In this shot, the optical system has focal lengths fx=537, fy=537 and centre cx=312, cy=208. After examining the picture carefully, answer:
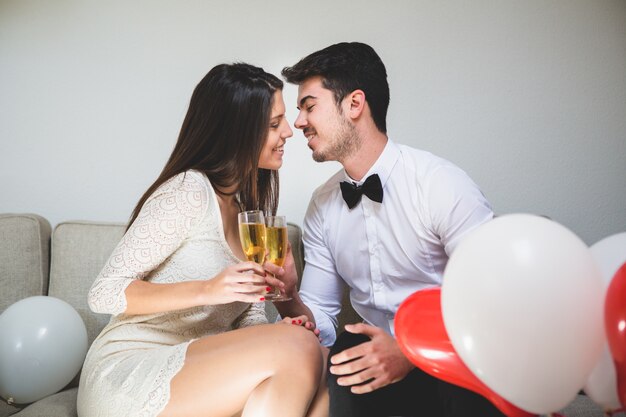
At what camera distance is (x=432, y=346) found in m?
0.99

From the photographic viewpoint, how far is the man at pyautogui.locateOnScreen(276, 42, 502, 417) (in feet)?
5.70

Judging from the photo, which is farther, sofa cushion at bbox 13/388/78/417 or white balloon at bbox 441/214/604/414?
sofa cushion at bbox 13/388/78/417

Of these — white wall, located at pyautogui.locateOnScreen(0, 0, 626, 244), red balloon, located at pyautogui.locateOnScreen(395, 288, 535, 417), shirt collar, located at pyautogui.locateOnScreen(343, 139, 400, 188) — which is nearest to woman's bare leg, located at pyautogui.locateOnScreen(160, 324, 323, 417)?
red balloon, located at pyautogui.locateOnScreen(395, 288, 535, 417)

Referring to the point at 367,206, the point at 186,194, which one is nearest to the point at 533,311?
the point at 186,194

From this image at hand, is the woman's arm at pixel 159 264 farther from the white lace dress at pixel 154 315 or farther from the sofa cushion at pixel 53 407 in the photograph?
Result: the sofa cushion at pixel 53 407

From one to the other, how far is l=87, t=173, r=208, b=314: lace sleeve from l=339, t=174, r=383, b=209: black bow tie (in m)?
0.54

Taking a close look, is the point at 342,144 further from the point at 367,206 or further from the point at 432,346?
the point at 432,346

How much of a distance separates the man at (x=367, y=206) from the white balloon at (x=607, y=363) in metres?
0.76

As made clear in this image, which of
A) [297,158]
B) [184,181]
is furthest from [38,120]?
[184,181]

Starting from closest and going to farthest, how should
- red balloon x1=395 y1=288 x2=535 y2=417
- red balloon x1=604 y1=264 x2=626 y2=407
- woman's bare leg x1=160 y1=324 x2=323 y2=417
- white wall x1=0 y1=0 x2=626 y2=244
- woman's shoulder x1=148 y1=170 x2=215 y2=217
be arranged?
1. red balloon x1=604 y1=264 x2=626 y2=407
2. red balloon x1=395 y1=288 x2=535 y2=417
3. woman's bare leg x1=160 y1=324 x2=323 y2=417
4. woman's shoulder x1=148 y1=170 x2=215 y2=217
5. white wall x1=0 y1=0 x2=626 y2=244

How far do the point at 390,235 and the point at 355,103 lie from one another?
0.48m

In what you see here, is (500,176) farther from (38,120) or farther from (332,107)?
(38,120)

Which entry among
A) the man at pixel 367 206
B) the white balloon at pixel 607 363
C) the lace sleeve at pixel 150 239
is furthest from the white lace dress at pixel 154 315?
the white balloon at pixel 607 363

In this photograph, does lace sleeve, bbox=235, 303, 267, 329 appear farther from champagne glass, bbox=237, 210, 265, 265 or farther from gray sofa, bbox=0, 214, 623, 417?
champagne glass, bbox=237, 210, 265, 265
